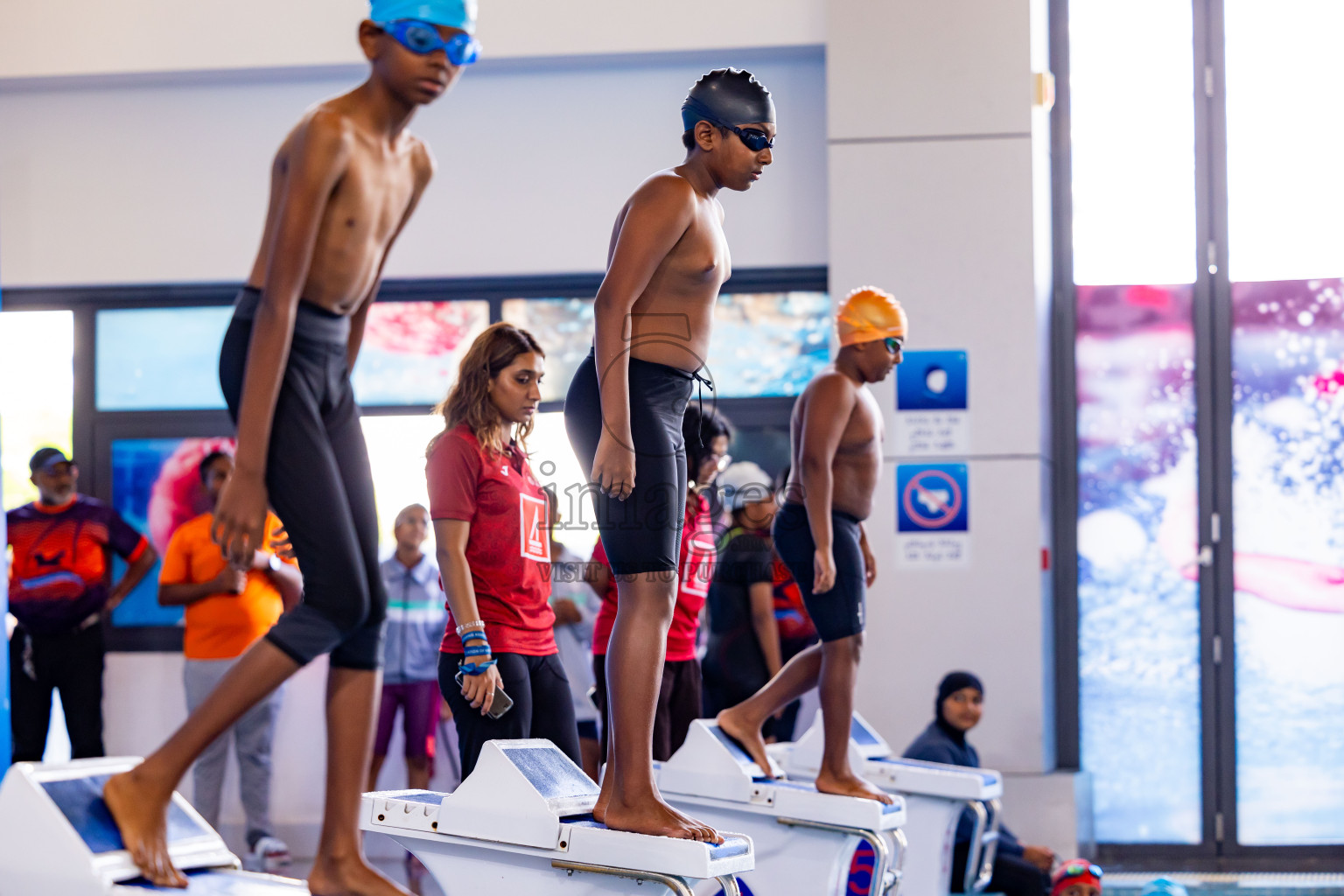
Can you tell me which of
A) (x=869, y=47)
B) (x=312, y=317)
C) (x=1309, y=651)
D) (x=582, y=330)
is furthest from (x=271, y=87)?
(x=1309, y=651)

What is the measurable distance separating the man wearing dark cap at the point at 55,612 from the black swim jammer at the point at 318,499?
4448mm

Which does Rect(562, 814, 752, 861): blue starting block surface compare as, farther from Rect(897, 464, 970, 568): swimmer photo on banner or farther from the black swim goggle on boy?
Rect(897, 464, 970, 568): swimmer photo on banner

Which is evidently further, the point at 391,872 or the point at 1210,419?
the point at 1210,419

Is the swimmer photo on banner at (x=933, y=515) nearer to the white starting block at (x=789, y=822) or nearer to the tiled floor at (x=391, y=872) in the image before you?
the white starting block at (x=789, y=822)

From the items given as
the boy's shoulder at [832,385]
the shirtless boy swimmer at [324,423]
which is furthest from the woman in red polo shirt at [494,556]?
the boy's shoulder at [832,385]

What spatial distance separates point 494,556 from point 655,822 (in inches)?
34.3

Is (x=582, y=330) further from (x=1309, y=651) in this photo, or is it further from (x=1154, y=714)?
(x=1309, y=651)

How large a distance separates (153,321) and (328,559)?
540 cm

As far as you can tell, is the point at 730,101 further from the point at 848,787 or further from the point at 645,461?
the point at 848,787

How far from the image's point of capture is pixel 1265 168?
7.04 metres

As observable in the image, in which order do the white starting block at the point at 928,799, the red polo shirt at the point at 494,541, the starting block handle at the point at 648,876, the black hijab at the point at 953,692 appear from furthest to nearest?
the black hijab at the point at 953,692
the white starting block at the point at 928,799
the red polo shirt at the point at 494,541
the starting block handle at the point at 648,876

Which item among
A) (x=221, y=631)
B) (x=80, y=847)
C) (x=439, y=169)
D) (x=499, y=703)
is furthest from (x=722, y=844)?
(x=439, y=169)

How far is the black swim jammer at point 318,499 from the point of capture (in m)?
2.21

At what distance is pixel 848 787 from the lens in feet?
13.3
